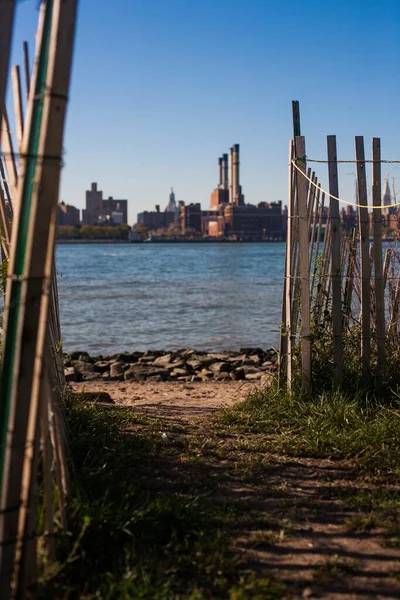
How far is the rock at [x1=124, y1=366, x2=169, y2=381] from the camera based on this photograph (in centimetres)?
1185

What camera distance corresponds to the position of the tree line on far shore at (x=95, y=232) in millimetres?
146663

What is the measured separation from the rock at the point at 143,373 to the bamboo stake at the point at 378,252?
5.44 metres

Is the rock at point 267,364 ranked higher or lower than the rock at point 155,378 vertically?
→ higher

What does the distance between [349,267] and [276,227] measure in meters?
138

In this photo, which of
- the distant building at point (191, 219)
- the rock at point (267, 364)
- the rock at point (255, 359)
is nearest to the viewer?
the rock at point (267, 364)

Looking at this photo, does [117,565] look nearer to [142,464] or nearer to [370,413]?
[142,464]

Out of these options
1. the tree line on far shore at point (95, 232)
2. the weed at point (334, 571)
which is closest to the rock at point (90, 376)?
the weed at point (334, 571)

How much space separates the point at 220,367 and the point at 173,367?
0.88 meters

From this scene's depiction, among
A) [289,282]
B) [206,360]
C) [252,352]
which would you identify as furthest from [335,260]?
[252,352]

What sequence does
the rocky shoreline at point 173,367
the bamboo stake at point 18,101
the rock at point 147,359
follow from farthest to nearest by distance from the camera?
the rock at point 147,359 < the rocky shoreline at point 173,367 < the bamboo stake at point 18,101

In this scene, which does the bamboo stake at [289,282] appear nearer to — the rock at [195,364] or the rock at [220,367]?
the rock at [220,367]

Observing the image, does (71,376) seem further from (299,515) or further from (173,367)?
(299,515)

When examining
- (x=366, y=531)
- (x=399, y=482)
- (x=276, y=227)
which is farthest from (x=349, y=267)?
(x=276, y=227)

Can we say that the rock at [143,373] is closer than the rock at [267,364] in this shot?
Yes
